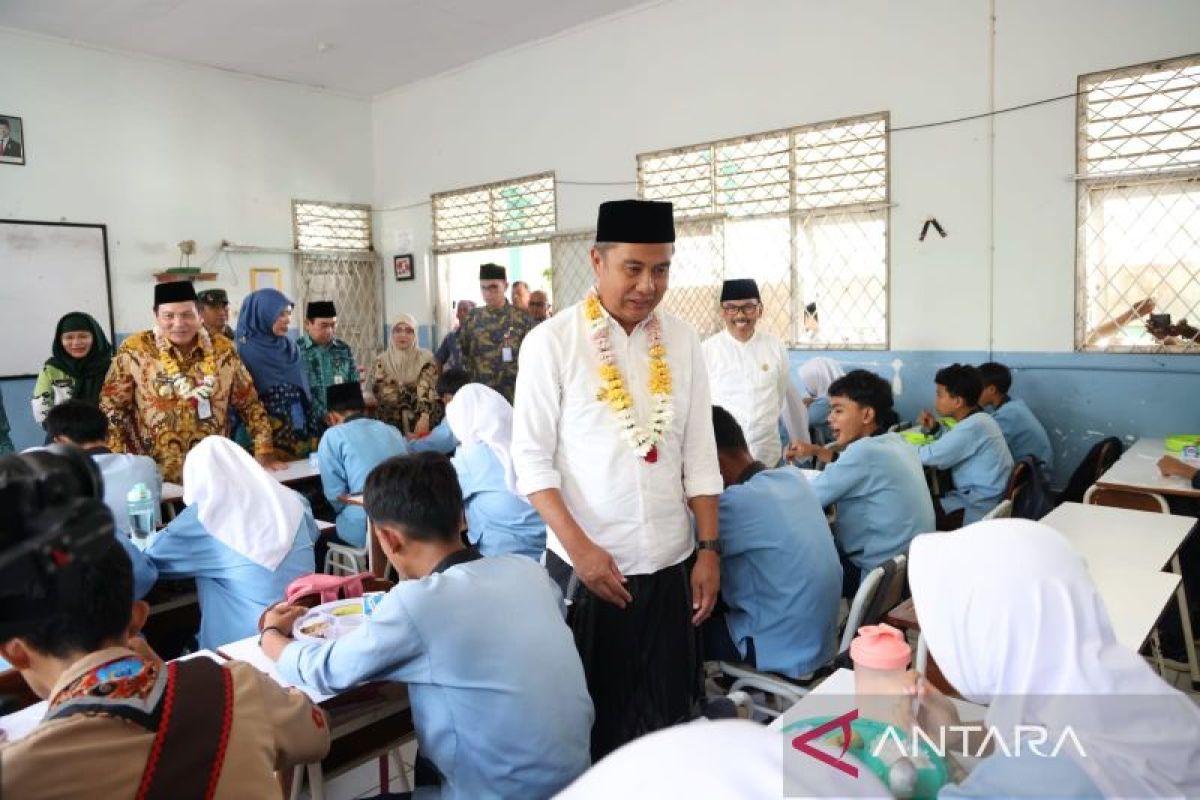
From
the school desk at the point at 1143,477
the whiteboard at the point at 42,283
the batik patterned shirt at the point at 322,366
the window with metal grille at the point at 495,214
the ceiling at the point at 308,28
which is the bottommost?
the school desk at the point at 1143,477

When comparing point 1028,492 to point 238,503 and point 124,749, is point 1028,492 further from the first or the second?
point 124,749

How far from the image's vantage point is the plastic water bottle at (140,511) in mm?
3066

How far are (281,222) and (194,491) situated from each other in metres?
6.30

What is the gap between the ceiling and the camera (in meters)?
6.28

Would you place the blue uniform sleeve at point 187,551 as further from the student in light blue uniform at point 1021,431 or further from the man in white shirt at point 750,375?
the student in light blue uniform at point 1021,431

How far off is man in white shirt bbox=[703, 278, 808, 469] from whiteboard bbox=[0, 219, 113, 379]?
5336mm

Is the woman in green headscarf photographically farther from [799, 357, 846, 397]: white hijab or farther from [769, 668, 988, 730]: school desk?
[769, 668, 988, 730]: school desk

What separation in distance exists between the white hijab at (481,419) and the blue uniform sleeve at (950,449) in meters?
1.92

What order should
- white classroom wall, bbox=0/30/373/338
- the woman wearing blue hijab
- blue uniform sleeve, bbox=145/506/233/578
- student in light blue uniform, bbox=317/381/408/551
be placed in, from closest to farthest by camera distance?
1. blue uniform sleeve, bbox=145/506/233/578
2. student in light blue uniform, bbox=317/381/408/551
3. the woman wearing blue hijab
4. white classroom wall, bbox=0/30/373/338

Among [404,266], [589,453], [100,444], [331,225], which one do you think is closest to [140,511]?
[100,444]

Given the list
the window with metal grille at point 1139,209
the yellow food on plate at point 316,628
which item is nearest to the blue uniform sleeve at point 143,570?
the yellow food on plate at point 316,628

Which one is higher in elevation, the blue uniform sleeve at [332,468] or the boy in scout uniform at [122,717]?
the boy in scout uniform at [122,717]

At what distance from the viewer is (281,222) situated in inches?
322

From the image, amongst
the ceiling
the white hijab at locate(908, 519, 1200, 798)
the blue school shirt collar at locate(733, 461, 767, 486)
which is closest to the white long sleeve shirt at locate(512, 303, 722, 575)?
the blue school shirt collar at locate(733, 461, 767, 486)
